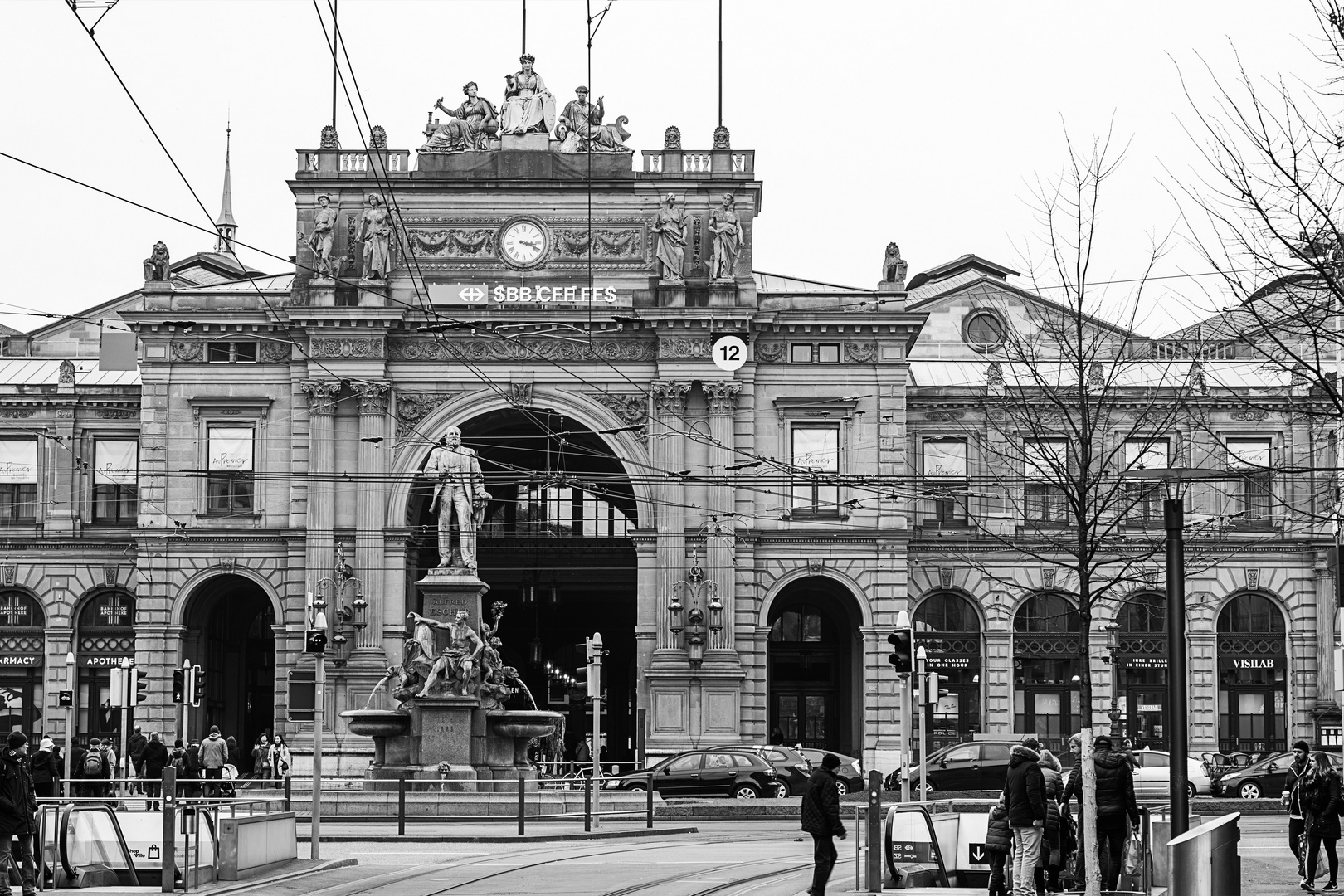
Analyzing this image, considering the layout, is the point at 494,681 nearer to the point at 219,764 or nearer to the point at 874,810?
the point at 219,764

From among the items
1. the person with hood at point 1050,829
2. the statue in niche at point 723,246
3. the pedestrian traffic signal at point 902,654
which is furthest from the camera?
the statue in niche at point 723,246

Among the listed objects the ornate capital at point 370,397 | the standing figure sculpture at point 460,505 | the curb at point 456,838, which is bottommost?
the curb at point 456,838

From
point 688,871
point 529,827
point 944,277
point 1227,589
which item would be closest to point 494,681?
point 529,827

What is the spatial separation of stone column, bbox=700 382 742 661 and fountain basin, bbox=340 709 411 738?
21031 millimetres

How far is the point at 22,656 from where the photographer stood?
7106 cm

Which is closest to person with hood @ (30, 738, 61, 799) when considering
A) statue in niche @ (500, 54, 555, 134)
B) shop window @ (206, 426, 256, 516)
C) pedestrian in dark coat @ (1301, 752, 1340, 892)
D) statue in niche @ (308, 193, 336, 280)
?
pedestrian in dark coat @ (1301, 752, 1340, 892)

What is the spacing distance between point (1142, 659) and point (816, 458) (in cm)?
1530

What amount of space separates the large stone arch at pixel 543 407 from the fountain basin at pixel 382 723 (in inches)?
809

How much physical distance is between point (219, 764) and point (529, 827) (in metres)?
12.3

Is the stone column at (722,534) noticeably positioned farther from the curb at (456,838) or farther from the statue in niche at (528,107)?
the curb at (456,838)

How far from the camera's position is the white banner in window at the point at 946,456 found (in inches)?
2820

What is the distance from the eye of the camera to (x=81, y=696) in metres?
70.6

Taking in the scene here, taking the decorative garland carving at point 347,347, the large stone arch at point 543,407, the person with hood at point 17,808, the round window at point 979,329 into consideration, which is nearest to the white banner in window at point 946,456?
the large stone arch at point 543,407

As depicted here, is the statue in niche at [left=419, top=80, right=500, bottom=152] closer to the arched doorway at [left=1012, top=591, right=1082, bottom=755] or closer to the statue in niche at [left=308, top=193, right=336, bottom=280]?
the statue in niche at [left=308, top=193, right=336, bottom=280]
